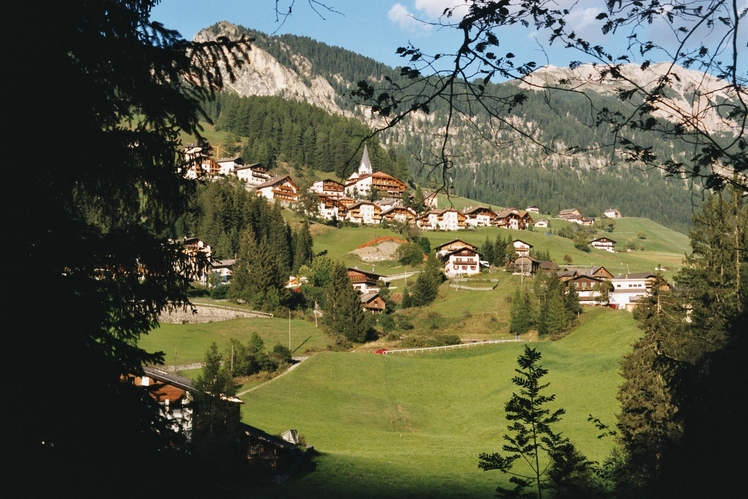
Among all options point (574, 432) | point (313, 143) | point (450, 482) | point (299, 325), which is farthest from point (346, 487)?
point (313, 143)

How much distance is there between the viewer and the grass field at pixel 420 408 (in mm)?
34375

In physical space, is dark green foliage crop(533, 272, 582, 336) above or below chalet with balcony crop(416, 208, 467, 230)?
below

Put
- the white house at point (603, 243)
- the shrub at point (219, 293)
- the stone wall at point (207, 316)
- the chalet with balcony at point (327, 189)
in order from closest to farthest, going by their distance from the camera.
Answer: the stone wall at point (207, 316) → the shrub at point (219, 293) → the chalet with balcony at point (327, 189) → the white house at point (603, 243)

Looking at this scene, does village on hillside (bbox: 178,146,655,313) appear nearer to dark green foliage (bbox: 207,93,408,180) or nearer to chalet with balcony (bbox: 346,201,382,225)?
chalet with balcony (bbox: 346,201,382,225)

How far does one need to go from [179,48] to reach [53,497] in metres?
4.64

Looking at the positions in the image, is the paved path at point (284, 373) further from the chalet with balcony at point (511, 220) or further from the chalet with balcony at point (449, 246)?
the chalet with balcony at point (511, 220)

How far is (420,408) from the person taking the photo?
179ft

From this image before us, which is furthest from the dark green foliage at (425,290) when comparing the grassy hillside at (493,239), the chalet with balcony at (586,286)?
the chalet with balcony at (586,286)

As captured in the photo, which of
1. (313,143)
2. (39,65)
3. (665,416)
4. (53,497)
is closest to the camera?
(53,497)

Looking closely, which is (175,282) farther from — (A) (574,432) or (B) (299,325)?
(B) (299,325)

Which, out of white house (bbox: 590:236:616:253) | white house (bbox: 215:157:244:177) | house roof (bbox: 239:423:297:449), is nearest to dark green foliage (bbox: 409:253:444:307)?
house roof (bbox: 239:423:297:449)

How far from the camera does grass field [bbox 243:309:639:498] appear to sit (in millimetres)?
34375

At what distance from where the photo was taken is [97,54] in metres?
7.32

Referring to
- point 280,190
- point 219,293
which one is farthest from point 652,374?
point 280,190
